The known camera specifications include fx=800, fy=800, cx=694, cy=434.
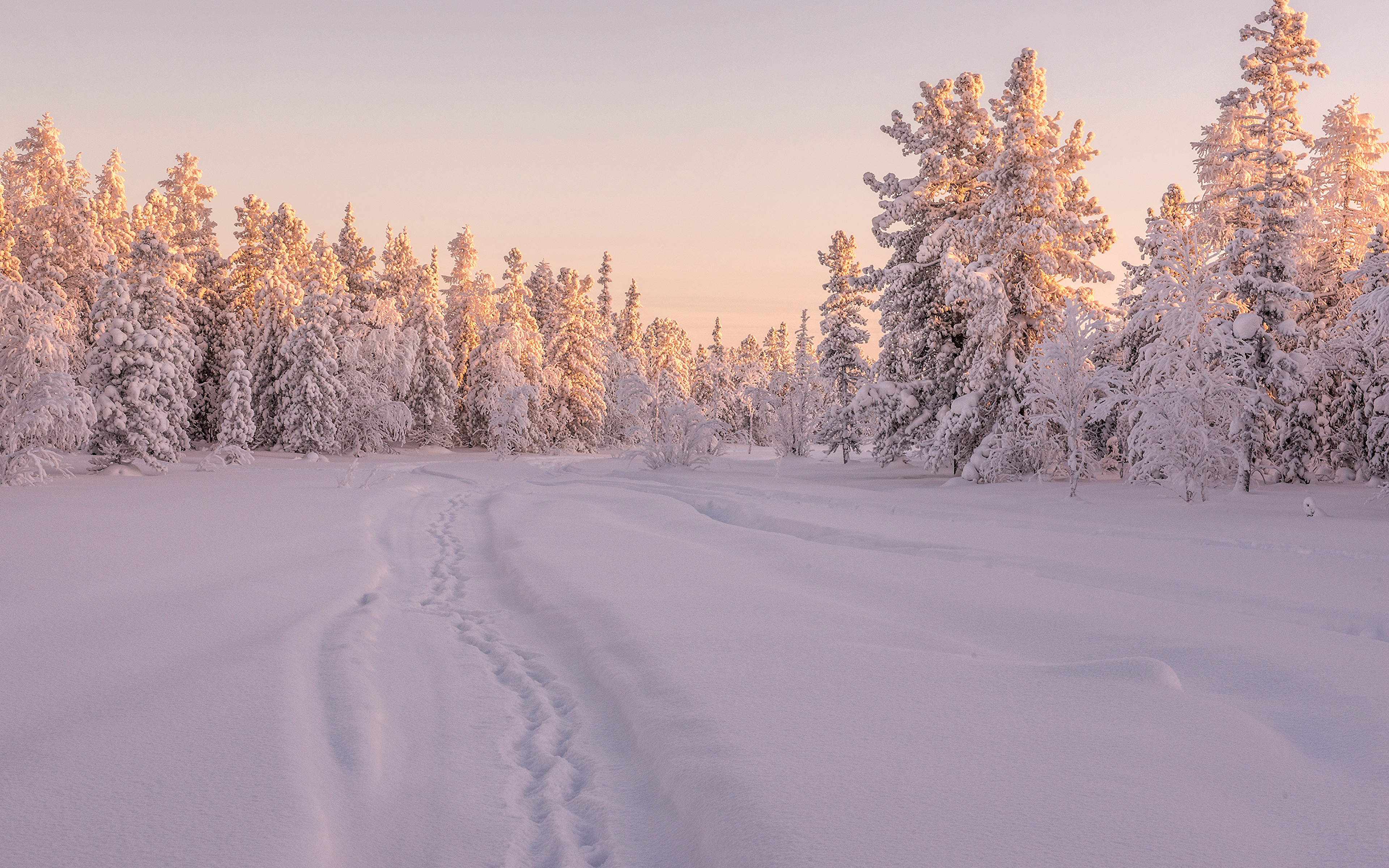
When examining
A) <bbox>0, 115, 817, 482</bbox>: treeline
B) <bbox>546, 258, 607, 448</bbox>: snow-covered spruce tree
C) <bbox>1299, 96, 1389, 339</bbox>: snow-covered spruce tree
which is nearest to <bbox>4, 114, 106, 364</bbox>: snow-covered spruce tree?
<bbox>0, 115, 817, 482</bbox>: treeline

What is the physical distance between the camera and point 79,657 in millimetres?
5879

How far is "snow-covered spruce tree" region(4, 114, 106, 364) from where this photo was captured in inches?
1377

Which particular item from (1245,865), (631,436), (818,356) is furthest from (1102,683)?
(818,356)

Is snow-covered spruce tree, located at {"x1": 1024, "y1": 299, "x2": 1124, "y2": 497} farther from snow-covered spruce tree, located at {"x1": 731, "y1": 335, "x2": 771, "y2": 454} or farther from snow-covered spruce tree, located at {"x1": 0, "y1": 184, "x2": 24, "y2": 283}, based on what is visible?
snow-covered spruce tree, located at {"x1": 0, "y1": 184, "x2": 24, "y2": 283}

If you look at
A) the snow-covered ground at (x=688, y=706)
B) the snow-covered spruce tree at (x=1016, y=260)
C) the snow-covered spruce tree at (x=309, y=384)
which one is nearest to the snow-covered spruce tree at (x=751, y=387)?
the snow-covered spruce tree at (x=1016, y=260)

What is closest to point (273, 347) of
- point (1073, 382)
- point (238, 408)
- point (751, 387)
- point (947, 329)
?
point (238, 408)

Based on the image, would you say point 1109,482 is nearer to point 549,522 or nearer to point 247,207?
point 549,522

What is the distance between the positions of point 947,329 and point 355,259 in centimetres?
3761

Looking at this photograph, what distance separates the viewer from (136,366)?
83.6 feet

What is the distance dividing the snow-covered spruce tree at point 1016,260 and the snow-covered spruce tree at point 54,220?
35.7 metres

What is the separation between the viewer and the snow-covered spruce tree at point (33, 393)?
19375 mm

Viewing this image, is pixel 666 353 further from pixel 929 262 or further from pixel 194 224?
pixel 929 262

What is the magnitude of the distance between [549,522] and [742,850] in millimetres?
11646

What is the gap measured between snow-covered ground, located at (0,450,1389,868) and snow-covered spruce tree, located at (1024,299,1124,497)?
9.48 metres
